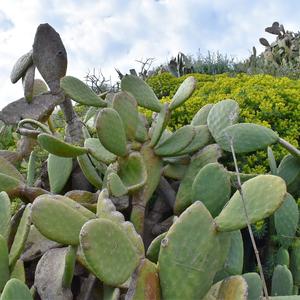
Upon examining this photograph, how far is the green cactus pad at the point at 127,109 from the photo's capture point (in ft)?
6.79

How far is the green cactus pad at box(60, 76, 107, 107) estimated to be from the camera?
2.18 meters

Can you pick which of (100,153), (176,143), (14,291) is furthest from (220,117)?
(14,291)

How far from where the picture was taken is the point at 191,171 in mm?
2170

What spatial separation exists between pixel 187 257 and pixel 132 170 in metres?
0.58

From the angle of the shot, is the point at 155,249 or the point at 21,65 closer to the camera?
the point at 155,249

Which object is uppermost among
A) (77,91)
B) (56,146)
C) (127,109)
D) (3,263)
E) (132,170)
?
(77,91)

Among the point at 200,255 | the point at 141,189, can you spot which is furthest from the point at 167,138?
the point at 200,255

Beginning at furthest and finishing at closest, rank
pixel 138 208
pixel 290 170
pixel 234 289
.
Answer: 1. pixel 290 170
2. pixel 138 208
3. pixel 234 289

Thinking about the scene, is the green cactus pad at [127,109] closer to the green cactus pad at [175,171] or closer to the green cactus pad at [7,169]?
the green cactus pad at [175,171]

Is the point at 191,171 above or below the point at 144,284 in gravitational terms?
above

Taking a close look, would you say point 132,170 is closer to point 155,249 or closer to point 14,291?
point 155,249

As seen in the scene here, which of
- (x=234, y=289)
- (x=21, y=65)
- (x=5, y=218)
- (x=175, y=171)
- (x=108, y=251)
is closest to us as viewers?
(x=108, y=251)

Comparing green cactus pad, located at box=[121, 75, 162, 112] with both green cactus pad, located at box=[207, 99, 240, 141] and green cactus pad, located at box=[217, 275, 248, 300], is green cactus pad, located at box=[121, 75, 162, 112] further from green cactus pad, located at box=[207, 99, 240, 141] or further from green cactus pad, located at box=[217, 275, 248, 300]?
green cactus pad, located at box=[217, 275, 248, 300]

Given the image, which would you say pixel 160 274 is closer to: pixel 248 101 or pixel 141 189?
pixel 141 189
